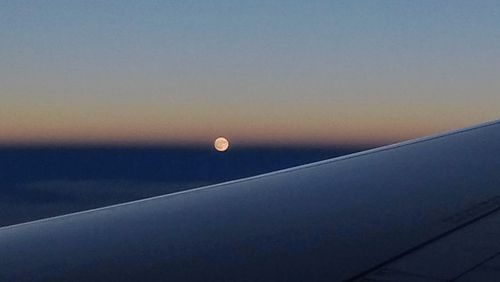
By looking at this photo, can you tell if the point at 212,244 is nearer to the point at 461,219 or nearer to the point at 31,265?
the point at 31,265

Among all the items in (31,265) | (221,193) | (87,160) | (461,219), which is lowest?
(461,219)

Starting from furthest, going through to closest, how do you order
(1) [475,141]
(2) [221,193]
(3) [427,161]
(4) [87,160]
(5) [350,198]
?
1. (4) [87,160]
2. (1) [475,141]
3. (3) [427,161]
4. (2) [221,193]
5. (5) [350,198]

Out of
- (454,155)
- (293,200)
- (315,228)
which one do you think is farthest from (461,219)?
(454,155)

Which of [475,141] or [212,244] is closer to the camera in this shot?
[212,244]

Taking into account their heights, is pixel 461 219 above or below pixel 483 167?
below

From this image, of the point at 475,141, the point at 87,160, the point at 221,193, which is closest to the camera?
the point at 221,193

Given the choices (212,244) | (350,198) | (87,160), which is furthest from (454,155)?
(87,160)

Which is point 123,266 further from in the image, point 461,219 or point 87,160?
point 87,160
